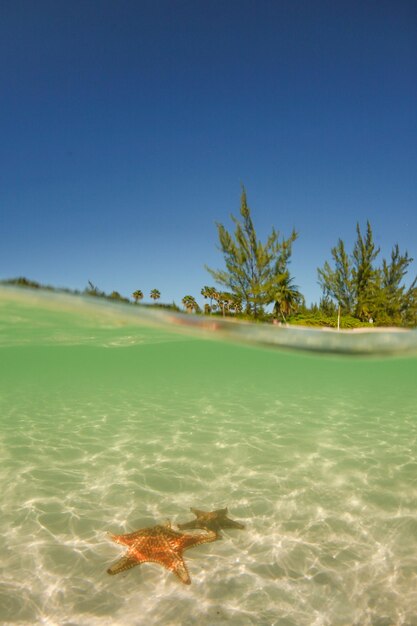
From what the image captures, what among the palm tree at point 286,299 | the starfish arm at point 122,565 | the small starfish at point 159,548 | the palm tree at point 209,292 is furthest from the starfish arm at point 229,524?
the palm tree at point 209,292

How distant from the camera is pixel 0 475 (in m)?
8.36

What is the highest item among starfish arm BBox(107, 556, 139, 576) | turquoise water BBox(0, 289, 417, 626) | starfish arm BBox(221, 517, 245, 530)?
starfish arm BBox(107, 556, 139, 576)

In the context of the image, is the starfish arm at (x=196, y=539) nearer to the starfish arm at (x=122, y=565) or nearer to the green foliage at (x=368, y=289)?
the starfish arm at (x=122, y=565)

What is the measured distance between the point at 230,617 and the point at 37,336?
2348cm

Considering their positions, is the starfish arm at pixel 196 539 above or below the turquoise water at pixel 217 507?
above

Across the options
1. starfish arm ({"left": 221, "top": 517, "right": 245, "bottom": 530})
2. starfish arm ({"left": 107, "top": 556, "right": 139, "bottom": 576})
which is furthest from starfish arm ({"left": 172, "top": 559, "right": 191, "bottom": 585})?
starfish arm ({"left": 221, "top": 517, "right": 245, "bottom": 530})

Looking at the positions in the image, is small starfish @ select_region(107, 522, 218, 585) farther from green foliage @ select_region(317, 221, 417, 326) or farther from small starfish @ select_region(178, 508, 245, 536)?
green foliage @ select_region(317, 221, 417, 326)

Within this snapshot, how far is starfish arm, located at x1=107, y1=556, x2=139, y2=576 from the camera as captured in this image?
463cm

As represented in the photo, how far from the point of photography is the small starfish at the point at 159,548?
470cm

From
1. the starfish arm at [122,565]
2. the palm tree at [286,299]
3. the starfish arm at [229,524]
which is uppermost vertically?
the palm tree at [286,299]

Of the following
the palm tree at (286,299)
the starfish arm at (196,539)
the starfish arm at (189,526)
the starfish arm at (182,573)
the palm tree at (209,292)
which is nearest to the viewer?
the starfish arm at (182,573)

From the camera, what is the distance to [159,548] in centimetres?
493

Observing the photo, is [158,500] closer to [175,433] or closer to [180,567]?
[180,567]

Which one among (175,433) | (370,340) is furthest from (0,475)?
(370,340)
